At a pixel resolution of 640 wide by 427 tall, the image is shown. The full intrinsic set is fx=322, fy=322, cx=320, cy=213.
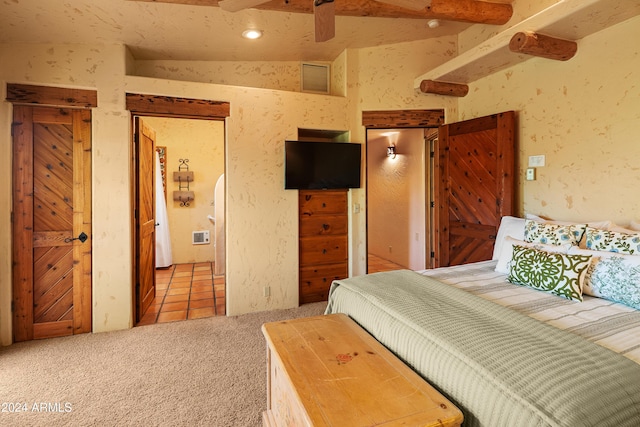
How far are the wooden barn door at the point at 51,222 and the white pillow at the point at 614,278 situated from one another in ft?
12.8

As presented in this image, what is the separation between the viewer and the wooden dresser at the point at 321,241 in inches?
147

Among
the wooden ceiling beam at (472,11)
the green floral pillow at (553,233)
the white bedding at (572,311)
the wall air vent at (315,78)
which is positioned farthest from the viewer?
the wall air vent at (315,78)

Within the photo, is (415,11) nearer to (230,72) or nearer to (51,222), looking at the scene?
(230,72)

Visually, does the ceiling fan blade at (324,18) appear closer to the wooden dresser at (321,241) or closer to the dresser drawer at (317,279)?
the wooden dresser at (321,241)

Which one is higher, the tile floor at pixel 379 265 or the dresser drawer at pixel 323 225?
the dresser drawer at pixel 323 225

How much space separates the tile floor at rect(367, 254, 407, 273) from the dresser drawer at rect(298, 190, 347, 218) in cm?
185

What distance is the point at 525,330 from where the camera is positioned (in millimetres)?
1354

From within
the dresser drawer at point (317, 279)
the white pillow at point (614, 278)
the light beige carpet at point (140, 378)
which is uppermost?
the white pillow at point (614, 278)

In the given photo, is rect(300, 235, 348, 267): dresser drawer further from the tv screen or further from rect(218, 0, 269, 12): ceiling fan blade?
rect(218, 0, 269, 12): ceiling fan blade

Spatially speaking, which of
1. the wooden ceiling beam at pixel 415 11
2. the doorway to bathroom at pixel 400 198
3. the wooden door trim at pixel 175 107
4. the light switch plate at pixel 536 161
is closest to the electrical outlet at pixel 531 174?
the light switch plate at pixel 536 161

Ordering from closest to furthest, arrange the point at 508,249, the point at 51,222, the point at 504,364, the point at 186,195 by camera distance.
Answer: the point at 504,364
the point at 508,249
the point at 51,222
the point at 186,195

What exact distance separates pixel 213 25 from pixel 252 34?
1.24 feet

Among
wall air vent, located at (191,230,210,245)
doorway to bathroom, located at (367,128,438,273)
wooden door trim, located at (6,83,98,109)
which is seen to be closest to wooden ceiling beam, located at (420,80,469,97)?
doorway to bathroom, located at (367,128,438,273)

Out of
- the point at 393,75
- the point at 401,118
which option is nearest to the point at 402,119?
the point at 401,118
